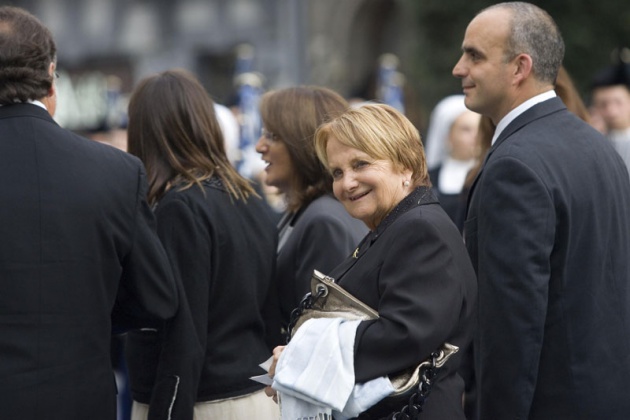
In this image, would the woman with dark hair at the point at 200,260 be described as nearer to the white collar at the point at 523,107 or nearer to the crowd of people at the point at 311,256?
Result: the crowd of people at the point at 311,256

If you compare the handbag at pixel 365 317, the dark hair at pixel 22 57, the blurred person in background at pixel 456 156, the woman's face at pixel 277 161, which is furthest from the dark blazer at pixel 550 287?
the blurred person in background at pixel 456 156

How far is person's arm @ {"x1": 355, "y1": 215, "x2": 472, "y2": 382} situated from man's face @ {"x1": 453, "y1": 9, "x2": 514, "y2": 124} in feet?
3.03

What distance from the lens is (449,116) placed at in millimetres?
7301

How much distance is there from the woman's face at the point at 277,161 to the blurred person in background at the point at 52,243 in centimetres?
109

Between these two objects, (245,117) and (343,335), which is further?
(245,117)

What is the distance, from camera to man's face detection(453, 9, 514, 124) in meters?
3.90

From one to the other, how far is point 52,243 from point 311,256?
1204 millimetres

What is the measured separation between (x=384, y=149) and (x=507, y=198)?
0.52 metres

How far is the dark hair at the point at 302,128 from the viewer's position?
440 centimetres

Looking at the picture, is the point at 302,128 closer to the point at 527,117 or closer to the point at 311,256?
the point at 311,256

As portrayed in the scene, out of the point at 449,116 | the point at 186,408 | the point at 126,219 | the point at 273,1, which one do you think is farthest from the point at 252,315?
the point at 273,1

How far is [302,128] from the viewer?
4410 mm

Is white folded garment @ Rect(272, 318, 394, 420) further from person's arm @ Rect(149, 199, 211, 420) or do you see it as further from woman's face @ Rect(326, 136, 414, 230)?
person's arm @ Rect(149, 199, 211, 420)

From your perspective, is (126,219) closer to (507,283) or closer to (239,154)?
(507,283)
